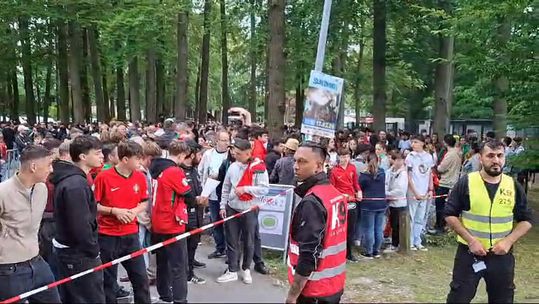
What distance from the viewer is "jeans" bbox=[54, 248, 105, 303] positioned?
514 centimetres

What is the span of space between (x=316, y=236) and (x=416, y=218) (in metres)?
7.30

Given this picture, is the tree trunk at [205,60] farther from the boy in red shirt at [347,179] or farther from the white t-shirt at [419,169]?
the boy in red shirt at [347,179]

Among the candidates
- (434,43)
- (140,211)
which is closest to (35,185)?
(140,211)

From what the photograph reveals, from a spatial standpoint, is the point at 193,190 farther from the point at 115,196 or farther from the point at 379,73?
the point at 379,73

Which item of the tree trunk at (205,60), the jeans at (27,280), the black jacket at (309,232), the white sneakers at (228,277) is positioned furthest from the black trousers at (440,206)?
the tree trunk at (205,60)

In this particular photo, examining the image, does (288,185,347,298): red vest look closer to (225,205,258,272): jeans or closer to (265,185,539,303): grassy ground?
(265,185,539,303): grassy ground

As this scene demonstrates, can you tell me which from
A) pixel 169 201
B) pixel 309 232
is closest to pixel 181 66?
pixel 169 201

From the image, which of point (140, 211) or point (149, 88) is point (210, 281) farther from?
point (149, 88)

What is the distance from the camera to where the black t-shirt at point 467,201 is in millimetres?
5344

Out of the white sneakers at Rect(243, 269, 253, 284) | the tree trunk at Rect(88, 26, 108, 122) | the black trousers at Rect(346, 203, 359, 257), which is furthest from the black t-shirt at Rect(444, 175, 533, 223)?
the tree trunk at Rect(88, 26, 108, 122)

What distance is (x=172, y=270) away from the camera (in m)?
6.41

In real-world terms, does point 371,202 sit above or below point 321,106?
below

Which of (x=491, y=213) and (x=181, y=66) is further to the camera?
(x=181, y=66)

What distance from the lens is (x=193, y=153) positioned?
24.6ft
